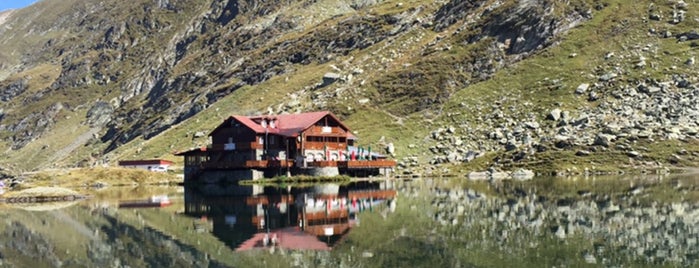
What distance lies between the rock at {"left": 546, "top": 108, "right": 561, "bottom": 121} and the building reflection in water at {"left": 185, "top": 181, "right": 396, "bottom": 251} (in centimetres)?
5805

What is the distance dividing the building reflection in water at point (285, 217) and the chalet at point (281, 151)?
115ft

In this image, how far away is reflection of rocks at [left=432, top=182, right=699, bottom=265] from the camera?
33.1 metres

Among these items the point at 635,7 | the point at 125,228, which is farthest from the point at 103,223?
the point at 635,7

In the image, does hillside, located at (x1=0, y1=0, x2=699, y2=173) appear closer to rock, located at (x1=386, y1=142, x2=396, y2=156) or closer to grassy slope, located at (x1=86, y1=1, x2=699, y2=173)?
grassy slope, located at (x1=86, y1=1, x2=699, y2=173)

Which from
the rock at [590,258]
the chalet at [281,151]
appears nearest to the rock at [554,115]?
the chalet at [281,151]

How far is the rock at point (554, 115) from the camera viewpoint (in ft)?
415

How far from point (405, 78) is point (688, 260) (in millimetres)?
141281

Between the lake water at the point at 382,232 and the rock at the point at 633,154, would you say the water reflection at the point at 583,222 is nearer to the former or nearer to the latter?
the lake water at the point at 382,232

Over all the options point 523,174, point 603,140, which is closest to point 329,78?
point 603,140

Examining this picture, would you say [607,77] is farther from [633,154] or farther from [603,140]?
[633,154]

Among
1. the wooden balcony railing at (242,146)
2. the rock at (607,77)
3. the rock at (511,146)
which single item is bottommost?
the rock at (511,146)

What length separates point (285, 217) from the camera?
53375 mm

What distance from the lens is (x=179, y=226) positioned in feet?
167

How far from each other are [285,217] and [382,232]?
12963 mm
